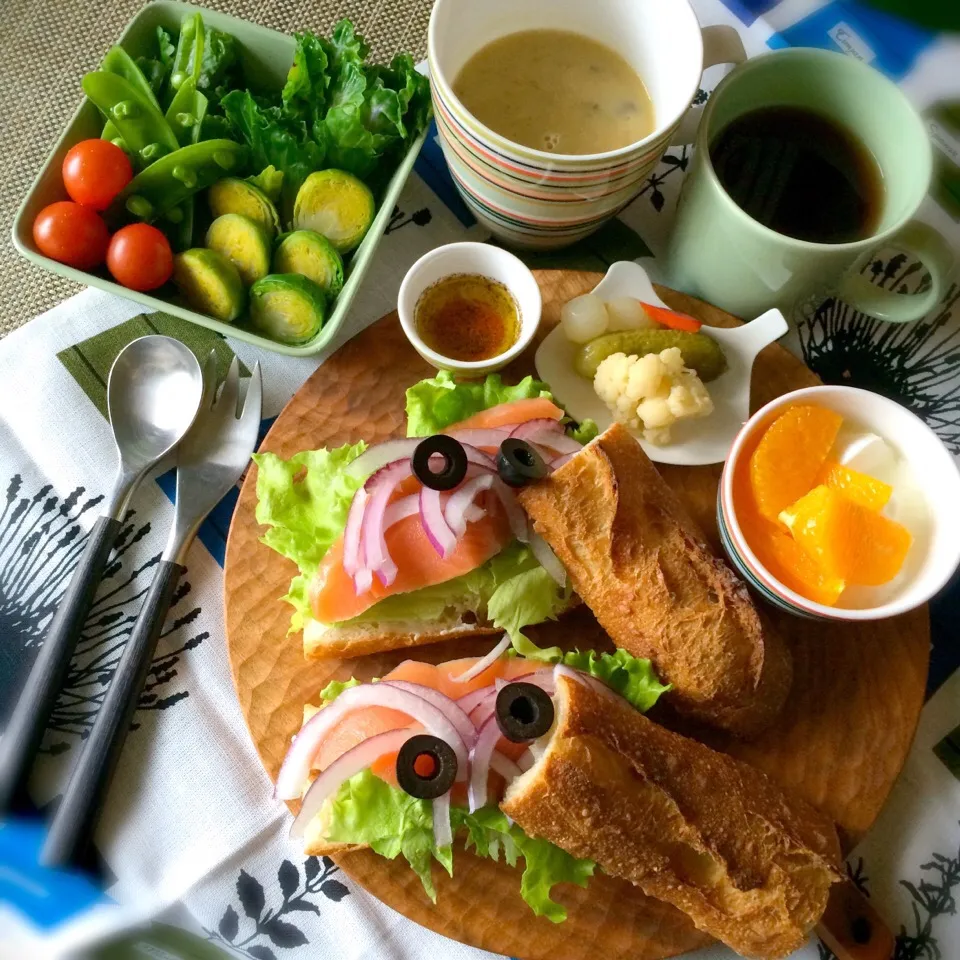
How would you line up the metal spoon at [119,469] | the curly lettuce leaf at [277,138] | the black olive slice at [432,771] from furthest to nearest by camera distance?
the curly lettuce leaf at [277,138]
the metal spoon at [119,469]
the black olive slice at [432,771]

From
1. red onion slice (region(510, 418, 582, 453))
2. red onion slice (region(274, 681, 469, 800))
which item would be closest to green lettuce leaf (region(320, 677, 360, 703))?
red onion slice (region(274, 681, 469, 800))

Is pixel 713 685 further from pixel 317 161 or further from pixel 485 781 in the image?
pixel 317 161

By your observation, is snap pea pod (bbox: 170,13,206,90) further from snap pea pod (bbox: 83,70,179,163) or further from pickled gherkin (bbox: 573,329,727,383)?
pickled gherkin (bbox: 573,329,727,383)

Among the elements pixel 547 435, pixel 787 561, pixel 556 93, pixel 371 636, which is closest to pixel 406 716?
pixel 371 636

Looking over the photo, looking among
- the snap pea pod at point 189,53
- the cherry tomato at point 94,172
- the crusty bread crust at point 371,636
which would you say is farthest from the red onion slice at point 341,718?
the snap pea pod at point 189,53

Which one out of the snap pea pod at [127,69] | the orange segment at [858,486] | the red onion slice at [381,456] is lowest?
the red onion slice at [381,456]

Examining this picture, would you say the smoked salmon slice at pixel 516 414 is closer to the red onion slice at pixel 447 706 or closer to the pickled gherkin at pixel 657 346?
the pickled gherkin at pixel 657 346

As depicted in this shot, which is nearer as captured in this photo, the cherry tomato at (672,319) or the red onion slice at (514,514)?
the red onion slice at (514,514)
